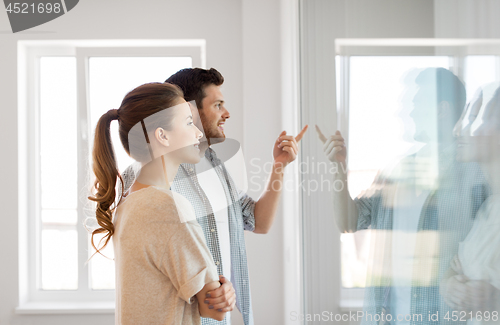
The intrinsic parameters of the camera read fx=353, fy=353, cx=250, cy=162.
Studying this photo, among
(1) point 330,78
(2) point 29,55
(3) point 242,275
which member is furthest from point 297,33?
(2) point 29,55

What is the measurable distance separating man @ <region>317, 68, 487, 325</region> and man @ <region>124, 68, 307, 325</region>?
0.52 meters

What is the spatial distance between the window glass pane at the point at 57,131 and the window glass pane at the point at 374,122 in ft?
Result: 6.01

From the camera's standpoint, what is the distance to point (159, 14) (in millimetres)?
1976

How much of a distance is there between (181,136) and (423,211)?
0.54m

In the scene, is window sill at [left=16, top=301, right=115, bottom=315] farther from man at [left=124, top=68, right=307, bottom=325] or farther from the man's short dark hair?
the man's short dark hair

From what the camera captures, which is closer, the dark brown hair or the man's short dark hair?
the dark brown hair

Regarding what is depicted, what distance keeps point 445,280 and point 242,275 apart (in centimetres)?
75

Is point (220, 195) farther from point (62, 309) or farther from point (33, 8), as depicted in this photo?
point (33, 8)

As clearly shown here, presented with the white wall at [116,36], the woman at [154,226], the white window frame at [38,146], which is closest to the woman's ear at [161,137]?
the woman at [154,226]

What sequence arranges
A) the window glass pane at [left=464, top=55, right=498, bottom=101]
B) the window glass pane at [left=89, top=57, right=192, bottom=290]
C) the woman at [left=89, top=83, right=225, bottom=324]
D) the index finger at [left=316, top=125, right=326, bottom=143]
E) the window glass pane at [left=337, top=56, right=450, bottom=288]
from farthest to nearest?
the window glass pane at [left=89, top=57, right=192, bottom=290] → the index finger at [left=316, top=125, right=326, bottom=143] → the woman at [left=89, top=83, right=225, bottom=324] → the window glass pane at [left=337, top=56, right=450, bottom=288] → the window glass pane at [left=464, top=55, right=498, bottom=101]

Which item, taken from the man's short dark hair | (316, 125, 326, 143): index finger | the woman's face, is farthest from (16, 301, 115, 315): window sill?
(316, 125, 326, 143): index finger

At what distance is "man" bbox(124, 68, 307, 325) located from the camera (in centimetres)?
110

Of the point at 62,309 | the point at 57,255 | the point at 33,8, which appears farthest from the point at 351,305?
the point at 33,8

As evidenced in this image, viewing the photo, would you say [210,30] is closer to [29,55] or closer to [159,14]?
[159,14]
